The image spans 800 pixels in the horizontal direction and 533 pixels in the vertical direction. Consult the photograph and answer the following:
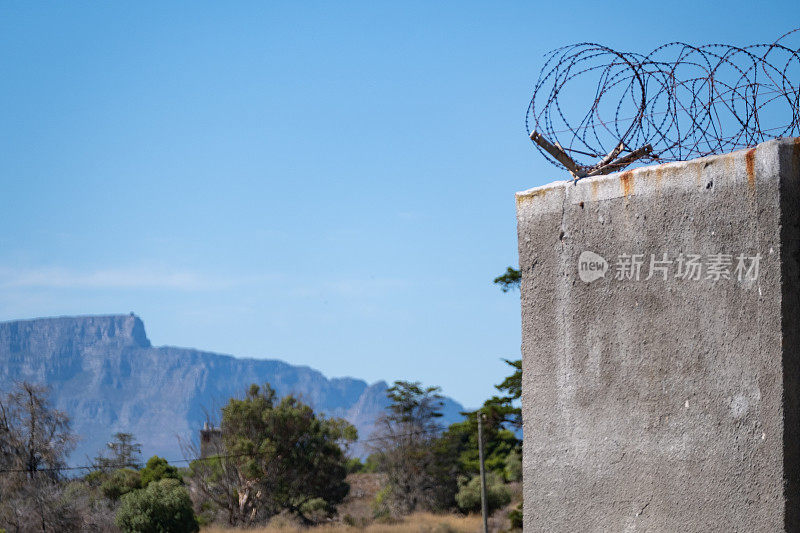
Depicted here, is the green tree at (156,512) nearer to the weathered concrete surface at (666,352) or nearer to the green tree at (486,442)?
the green tree at (486,442)

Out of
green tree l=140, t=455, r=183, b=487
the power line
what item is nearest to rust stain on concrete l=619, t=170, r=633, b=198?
the power line

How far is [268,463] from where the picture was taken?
35.9 meters

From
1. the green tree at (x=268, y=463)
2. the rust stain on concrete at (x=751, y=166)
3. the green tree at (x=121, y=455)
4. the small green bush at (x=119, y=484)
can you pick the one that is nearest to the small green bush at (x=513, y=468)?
the green tree at (x=268, y=463)

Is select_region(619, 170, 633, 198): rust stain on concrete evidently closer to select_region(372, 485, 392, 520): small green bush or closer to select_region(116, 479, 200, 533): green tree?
select_region(116, 479, 200, 533): green tree

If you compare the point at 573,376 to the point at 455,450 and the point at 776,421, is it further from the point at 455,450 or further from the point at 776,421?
the point at 455,450

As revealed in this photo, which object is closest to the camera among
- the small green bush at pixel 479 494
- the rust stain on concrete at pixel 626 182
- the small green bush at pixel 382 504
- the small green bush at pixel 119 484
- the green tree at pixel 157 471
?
the rust stain on concrete at pixel 626 182

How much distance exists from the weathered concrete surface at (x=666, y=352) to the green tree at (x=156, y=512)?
25917 millimetres

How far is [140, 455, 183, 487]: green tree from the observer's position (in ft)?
117

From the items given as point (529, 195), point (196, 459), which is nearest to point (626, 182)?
Result: point (529, 195)

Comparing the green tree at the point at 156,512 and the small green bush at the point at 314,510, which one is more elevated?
the green tree at the point at 156,512

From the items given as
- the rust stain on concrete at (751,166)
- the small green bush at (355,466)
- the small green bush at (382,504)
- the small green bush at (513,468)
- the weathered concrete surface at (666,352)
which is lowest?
the small green bush at (355,466)
